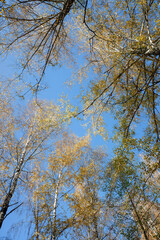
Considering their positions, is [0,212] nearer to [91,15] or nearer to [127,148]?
[127,148]

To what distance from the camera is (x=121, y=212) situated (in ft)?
17.5

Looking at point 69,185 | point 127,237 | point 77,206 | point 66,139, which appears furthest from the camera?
point 66,139

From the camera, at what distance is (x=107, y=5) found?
4512 millimetres

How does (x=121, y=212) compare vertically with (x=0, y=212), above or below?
below

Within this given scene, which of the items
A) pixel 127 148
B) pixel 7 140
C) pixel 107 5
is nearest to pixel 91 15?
pixel 107 5

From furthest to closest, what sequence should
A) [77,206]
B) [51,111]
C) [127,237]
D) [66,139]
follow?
[66,139] → [51,111] → [127,237] → [77,206]

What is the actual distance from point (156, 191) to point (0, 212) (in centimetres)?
430

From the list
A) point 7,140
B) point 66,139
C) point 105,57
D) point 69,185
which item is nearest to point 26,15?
point 105,57

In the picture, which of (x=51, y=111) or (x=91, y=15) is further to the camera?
(x=51, y=111)

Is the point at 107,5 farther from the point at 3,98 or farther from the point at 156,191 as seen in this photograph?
the point at 156,191

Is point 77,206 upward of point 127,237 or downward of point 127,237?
upward

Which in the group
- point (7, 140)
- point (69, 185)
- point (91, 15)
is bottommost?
point (69, 185)

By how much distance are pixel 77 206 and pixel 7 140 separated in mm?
3185

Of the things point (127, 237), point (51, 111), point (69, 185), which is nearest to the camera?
point (127, 237)
